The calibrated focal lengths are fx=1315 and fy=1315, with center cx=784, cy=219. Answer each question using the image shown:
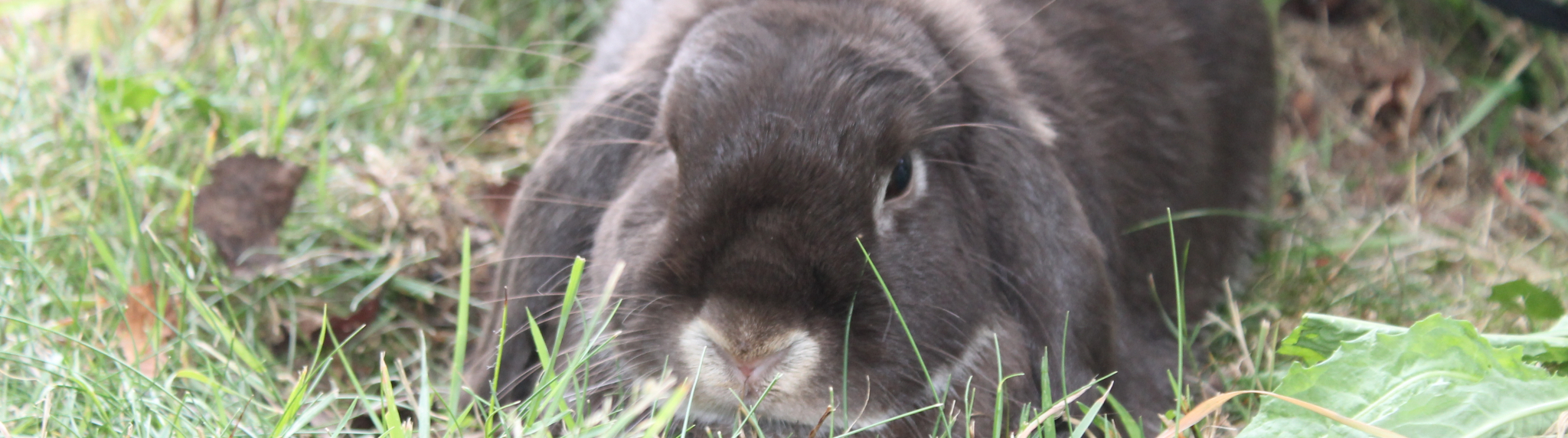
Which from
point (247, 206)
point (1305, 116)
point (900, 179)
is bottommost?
point (1305, 116)

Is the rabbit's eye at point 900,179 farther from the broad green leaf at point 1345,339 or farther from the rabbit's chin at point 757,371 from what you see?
the broad green leaf at point 1345,339

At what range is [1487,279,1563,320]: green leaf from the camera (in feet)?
9.75

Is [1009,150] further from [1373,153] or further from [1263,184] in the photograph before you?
[1373,153]

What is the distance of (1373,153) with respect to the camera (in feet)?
14.9

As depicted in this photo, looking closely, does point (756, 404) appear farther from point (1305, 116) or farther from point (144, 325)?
point (1305, 116)

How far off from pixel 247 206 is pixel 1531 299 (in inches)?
122

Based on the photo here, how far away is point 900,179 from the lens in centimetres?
245

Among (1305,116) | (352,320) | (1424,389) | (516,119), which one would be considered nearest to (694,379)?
(1424,389)

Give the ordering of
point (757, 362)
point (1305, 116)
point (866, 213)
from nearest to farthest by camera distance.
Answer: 1. point (757, 362)
2. point (866, 213)
3. point (1305, 116)

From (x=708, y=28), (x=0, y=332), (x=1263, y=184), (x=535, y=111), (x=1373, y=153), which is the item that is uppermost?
(x=708, y=28)

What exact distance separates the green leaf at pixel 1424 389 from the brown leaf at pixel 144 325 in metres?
2.19

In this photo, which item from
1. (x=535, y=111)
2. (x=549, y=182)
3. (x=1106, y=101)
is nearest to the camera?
(x=549, y=182)

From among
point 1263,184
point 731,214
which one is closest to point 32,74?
point 731,214

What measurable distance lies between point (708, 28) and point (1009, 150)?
64 centimetres
